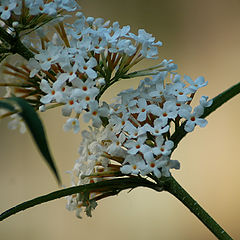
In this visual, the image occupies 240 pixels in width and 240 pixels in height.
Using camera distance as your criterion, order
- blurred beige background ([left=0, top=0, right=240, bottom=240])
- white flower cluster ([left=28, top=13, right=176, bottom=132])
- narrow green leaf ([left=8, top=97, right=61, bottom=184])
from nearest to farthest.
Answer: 1. narrow green leaf ([left=8, top=97, right=61, bottom=184])
2. white flower cluster ([left=28, top=13, right=176, bottom=132])
3. blurred beige background ([left=0, top=0, right=240, bottom=240])

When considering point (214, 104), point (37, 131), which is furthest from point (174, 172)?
point (37, 131)

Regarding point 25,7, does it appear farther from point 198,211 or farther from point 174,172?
point 174,172

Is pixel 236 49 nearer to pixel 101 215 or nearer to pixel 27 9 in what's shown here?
pixel 101 215

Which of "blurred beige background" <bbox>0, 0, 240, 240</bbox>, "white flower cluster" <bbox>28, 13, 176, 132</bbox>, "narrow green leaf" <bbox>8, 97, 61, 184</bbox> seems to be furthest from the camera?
"blurred beige background" <bbox>0, 0, 240, 240</bbox>

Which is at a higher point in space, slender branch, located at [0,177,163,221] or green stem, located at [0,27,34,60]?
green stem, located at [0,27,34,60]

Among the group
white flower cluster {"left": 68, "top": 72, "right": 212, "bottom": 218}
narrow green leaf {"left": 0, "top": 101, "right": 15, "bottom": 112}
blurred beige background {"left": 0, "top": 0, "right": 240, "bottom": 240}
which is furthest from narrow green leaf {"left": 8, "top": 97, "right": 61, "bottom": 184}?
blurred beige background {"left": 0, "top": 0, "right": 240, "bottom": 240}

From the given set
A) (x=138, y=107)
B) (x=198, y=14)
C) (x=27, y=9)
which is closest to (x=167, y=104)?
(x=138, y=107)

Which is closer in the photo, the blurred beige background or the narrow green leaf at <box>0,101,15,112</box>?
the narrow green leaf at <box>0,101,15,112</box>

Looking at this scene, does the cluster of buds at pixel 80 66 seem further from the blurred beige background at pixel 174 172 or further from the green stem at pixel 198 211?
the blurred beige background at pixel 174 172

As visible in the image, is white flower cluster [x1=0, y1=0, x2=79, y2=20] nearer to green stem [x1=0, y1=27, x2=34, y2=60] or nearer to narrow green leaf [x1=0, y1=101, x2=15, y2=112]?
green stem [x1=0, y1=27, x2=34, y2=60]
